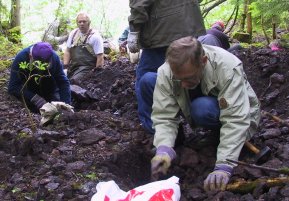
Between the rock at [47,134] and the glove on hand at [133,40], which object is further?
the glove on hand at [133,40]

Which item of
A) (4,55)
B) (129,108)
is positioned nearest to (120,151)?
(129,108)

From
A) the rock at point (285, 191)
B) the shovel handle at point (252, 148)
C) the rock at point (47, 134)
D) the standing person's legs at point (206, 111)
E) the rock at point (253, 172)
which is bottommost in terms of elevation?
the rock at point (47, 134)

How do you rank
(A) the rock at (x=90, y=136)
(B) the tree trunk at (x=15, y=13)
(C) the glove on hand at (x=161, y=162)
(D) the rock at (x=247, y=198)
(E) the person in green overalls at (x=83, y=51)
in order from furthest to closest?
(B) the tree trunk at (x=15, y=13), (E) the person in green overalls at (x=83, y=51), (A) the rock at (x=90, y=136), (C) the glove on hand at (x=161, y=162), (D) the rock at (x=247, y=198)

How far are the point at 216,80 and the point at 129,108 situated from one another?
2663 mm

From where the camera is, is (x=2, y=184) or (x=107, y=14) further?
(x=107, y=14)

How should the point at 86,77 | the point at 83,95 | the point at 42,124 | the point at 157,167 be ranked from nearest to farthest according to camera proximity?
the point at 157,167 → the point at 42,124 → the point at 83,95 → the point at 86,77

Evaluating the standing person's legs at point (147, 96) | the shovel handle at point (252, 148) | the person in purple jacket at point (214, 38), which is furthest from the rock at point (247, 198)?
the person in purple jacket at point (214, 38)

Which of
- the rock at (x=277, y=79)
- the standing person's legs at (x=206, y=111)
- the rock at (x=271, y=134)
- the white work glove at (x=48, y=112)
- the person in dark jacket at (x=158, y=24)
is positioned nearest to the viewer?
the standing person's legs at (x=206, y=111)

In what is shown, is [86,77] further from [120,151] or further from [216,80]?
[216,80]

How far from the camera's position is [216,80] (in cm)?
295

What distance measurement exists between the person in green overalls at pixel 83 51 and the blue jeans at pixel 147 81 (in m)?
3.45

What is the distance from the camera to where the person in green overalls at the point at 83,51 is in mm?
7578

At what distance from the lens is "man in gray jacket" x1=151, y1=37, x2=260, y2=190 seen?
270 centimetres

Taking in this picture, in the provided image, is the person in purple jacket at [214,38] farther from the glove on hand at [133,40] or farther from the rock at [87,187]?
the rock at [87,187]
